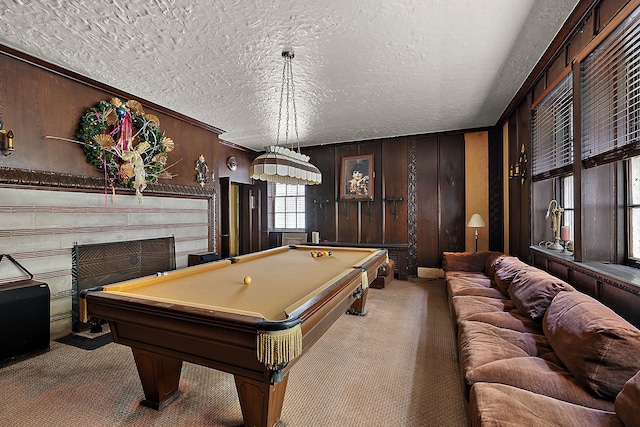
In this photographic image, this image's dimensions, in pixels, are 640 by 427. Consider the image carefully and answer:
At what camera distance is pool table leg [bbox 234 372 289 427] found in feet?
4.92

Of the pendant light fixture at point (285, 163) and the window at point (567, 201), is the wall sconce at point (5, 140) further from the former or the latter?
the window at point (567, 201)

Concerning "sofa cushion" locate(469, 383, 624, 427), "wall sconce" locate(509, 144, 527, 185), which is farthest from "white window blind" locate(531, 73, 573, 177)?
"sofa cushion" locate(469, 383, 624, 427)

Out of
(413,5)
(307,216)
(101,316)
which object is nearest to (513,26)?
(413,5)

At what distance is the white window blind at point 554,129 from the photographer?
2.68 metres

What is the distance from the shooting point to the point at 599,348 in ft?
4.54

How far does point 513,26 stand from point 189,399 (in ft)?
12.4

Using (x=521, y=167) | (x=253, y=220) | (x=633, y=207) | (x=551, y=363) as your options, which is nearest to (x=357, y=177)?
(x=253, y=220)

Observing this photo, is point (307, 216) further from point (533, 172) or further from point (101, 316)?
point (101, 316)

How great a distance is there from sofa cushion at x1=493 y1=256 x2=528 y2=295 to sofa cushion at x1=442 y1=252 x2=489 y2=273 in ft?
2.93

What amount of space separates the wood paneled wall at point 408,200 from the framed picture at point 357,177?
108 millimetres

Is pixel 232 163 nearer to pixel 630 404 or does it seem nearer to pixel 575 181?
pixel 575 181

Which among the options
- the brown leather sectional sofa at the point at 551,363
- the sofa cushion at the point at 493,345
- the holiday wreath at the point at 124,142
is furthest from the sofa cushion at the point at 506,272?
the holiday wreath at the point at 124,142

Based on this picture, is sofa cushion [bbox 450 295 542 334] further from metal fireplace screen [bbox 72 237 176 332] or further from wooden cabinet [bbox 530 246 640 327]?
metal fireplace screen [bbox 72 237 176 332]

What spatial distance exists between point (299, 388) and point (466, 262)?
327 centimetres
